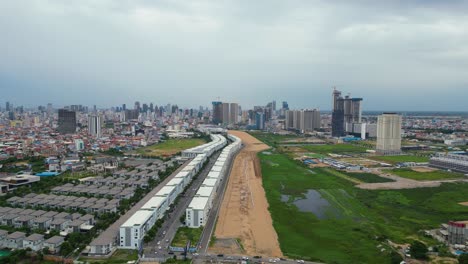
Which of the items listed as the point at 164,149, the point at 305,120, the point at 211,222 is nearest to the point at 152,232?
the point at 211,222

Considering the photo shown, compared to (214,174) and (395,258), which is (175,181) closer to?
(214,174)

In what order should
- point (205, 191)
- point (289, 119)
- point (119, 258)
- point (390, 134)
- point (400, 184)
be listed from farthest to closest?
point (289, 119) → point (390, 134) → point (400, 184) → point (205, 191) → point (119, 258)

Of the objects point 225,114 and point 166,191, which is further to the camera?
point 225,114

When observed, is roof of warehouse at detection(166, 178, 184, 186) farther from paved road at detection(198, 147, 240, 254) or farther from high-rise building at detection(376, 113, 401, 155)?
high-rise building at detection(376, 113, 401, 155)

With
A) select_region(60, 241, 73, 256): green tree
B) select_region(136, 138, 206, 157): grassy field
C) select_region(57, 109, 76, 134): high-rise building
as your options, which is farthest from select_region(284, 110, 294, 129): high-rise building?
select_region(60, 241, 73, 256): green tree

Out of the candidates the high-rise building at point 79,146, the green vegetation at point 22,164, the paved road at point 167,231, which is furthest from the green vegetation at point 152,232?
the high-rise building at point 79,146

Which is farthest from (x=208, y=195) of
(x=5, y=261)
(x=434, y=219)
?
(x=434, y=219)

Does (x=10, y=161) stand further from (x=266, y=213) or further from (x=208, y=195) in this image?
(x=266, y=213)
